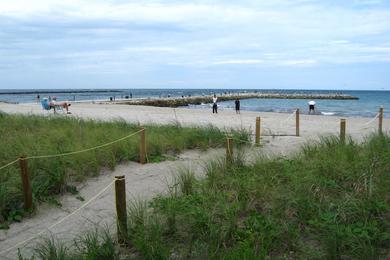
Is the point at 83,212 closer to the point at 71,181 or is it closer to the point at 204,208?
the point at 71,181

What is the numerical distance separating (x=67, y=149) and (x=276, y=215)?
532 cm

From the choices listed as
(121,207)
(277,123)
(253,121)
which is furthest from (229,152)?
(253,121)

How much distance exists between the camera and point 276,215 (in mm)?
5305

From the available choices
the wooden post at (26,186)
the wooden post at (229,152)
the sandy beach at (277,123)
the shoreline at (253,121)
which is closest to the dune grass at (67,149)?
the wooden post at (26,186)

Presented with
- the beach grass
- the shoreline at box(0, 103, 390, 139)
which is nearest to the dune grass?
the shoreline at box(0, 103, 390, 139)

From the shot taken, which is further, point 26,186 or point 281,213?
point 26,186

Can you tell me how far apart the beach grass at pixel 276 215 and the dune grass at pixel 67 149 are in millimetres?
2261

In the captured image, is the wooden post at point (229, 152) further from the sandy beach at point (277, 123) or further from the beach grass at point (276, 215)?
the sandy beach at point (277, 123)

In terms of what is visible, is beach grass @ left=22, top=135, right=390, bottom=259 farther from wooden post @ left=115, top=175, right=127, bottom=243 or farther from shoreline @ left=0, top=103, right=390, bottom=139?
shoreline @ left=0, top=103, right=390, bottom=139

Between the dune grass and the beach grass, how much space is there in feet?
7.42

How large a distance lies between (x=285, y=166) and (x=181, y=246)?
279cm

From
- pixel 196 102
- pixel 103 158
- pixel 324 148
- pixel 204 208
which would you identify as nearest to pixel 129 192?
pixel 103 158

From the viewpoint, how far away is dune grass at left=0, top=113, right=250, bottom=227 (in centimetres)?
701

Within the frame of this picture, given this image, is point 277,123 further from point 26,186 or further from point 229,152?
point 26,186
